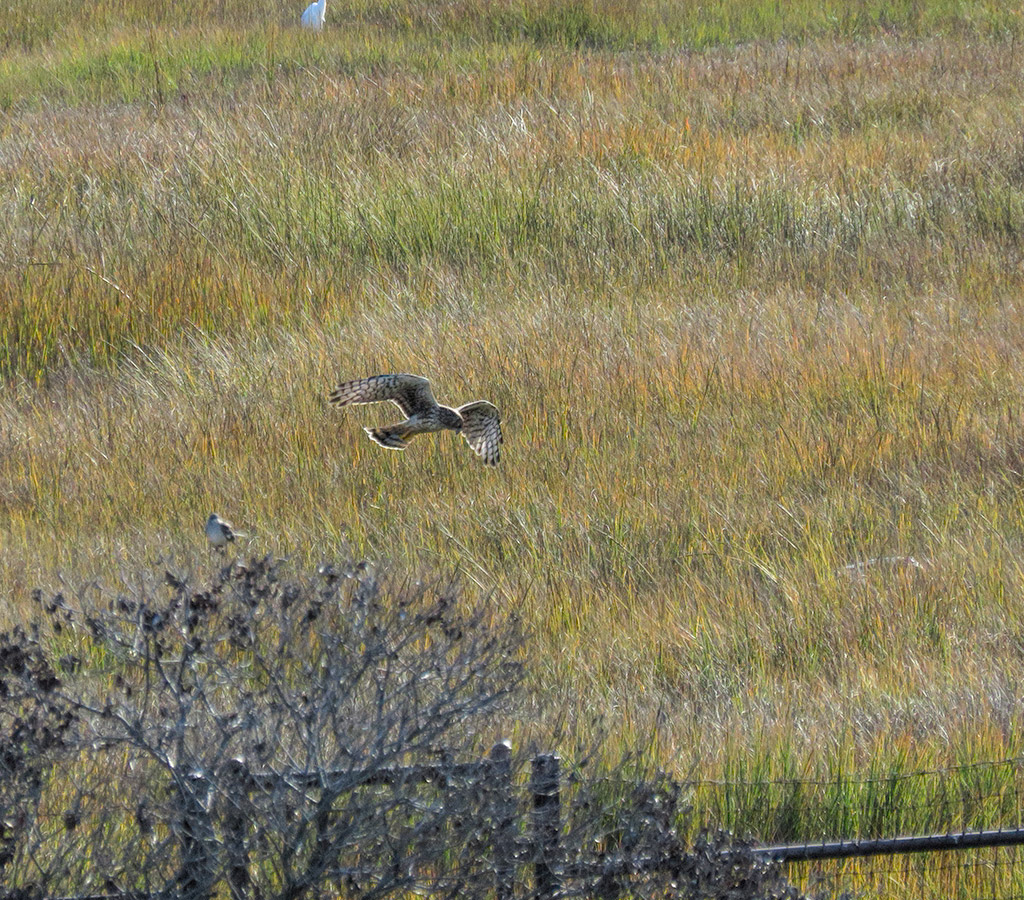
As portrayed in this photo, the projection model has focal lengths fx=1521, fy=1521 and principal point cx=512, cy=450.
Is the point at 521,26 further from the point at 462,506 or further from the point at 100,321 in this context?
the point at 462,506

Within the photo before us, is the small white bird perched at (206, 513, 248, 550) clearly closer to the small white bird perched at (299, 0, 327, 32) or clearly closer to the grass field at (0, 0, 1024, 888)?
the grass field at (0, 0, 1024, 888)

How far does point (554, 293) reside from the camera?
29.7 ft

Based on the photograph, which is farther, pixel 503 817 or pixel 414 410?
pixel 414 410

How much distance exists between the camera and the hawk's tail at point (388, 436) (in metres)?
5.73

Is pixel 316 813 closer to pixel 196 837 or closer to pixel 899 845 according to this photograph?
pixel 196 837

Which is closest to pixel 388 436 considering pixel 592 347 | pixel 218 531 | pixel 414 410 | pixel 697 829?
pixel 414 410

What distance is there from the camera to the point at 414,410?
5645 mm

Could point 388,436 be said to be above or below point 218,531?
above

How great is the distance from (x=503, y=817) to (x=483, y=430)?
9.67 ft

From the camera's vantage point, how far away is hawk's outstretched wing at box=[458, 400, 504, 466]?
5.87 m

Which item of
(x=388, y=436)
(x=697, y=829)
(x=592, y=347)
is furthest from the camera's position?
(x=592, y=347)

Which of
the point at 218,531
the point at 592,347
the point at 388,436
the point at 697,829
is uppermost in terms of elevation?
the point at 592,347

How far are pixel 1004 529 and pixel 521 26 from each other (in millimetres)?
11283

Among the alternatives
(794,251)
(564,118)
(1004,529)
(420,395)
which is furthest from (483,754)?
(564,118)
